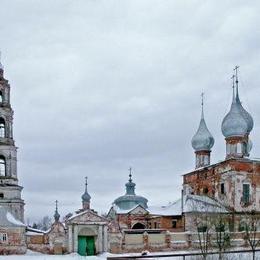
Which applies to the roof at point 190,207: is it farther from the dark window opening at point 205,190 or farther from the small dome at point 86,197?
the small dome at point 86,197

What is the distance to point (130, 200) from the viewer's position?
49.6 metres

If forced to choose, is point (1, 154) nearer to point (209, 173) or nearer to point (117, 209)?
point (117, 209)

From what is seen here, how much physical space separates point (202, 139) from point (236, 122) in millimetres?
5294

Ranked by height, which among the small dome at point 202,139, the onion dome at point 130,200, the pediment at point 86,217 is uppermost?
the small dome at point 202,139

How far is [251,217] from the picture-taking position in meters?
46.5

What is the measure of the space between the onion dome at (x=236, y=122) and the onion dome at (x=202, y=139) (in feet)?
11.5

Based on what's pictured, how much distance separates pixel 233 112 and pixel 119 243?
58.2 feet

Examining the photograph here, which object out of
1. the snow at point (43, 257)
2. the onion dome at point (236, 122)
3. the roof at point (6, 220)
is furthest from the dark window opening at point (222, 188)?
the roof at point (6, 220)

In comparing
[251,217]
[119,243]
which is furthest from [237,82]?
[119,243]

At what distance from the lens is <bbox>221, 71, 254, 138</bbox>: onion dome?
1919 inches

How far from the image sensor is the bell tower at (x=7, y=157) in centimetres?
4238

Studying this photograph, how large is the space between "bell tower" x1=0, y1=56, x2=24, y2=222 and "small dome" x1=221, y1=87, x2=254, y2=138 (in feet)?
63.4

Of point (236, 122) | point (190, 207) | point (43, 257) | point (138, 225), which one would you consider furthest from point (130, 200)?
point (43, 257)

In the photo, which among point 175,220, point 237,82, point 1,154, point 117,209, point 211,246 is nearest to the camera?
point 211,246
